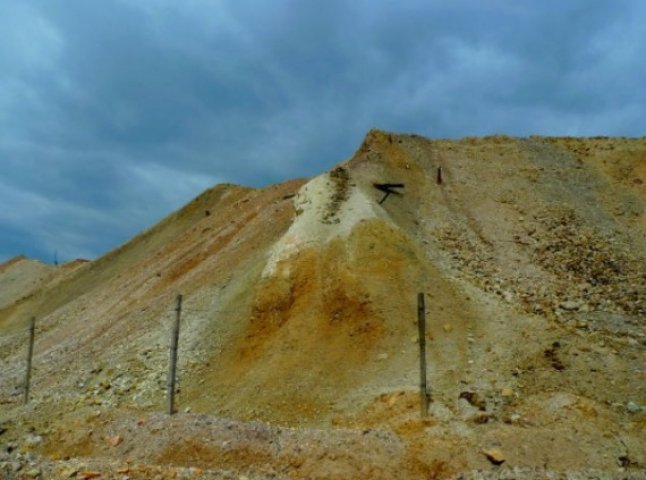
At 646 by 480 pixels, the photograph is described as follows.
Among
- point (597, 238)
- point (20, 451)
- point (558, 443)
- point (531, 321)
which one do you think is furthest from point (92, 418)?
point (597, 238)

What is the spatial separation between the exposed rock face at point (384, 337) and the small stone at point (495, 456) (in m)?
0.04

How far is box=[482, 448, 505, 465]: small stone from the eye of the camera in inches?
375

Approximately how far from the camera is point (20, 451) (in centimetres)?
1140

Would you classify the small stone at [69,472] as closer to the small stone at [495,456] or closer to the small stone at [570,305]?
the small stone at [495,456]

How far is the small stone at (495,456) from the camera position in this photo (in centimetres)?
952

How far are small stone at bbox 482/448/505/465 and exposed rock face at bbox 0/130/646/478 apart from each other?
40 mm

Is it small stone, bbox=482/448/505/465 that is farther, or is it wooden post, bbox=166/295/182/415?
wooden post, bbox=166/295/182/415

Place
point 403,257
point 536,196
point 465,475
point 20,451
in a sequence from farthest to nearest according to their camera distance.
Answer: point 536,196 < point 403,257 < point 20,451 < point 465,475

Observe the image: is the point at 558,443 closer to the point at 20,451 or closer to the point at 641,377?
the point at 641,377

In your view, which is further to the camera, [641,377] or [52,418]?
[52,418]

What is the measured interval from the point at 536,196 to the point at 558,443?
15.3 metres

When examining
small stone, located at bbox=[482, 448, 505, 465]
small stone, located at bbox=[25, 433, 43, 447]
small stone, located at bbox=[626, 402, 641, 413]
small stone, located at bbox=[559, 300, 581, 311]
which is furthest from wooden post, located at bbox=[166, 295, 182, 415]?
small stone, located at bbox=[559, 300, 581, 311]

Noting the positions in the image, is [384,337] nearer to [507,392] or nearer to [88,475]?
[507,392]

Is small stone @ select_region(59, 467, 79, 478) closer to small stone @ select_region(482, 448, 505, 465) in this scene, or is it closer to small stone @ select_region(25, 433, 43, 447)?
small stone @ select_region(25, 433, 43, 447)
